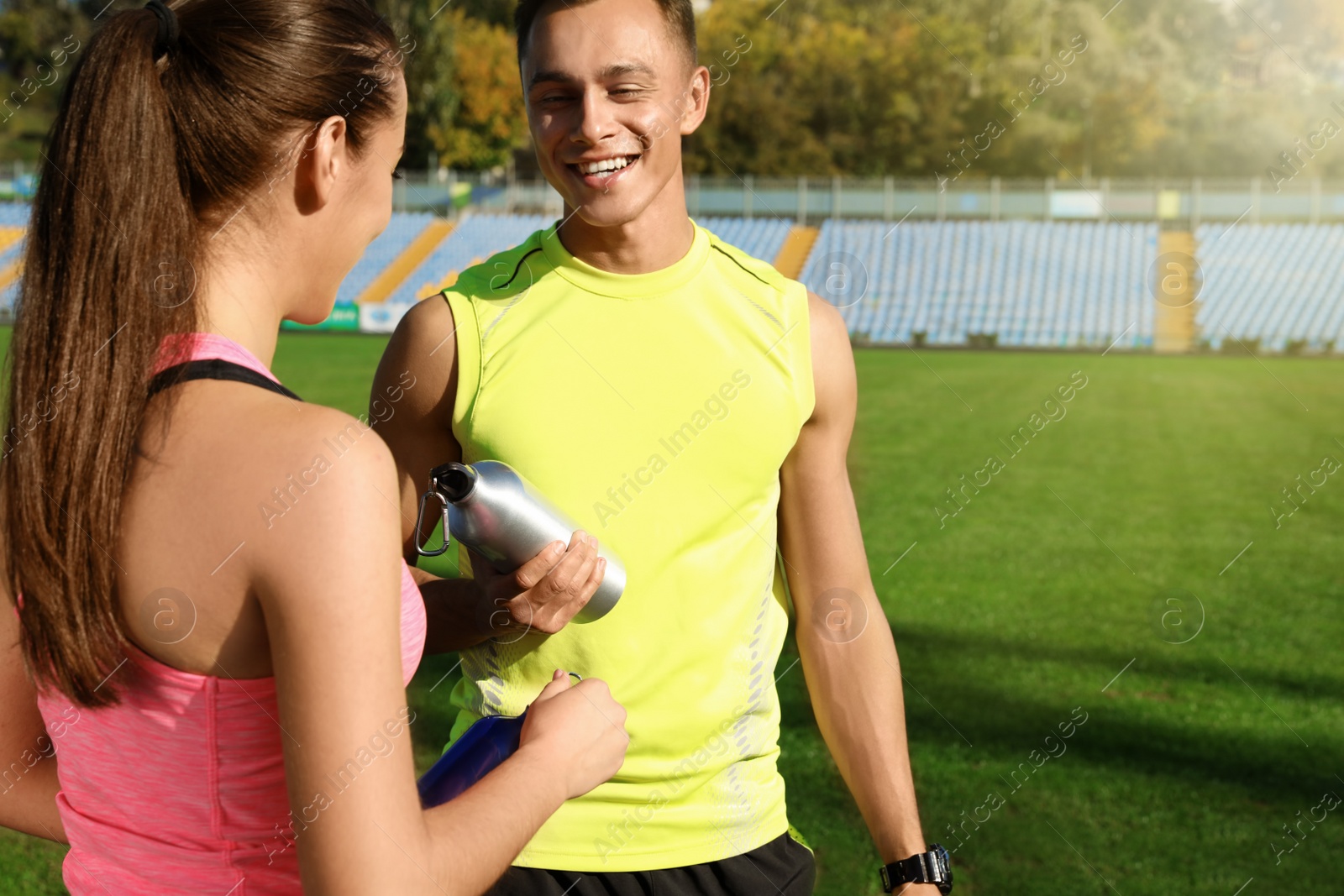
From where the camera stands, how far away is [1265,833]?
16.3 feet

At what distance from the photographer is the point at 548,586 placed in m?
1.92

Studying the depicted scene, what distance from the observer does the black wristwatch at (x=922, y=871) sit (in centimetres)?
231

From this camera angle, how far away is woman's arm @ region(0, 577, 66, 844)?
1551 mm

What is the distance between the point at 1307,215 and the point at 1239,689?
33712mm

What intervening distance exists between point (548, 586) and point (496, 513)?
0.15 metres

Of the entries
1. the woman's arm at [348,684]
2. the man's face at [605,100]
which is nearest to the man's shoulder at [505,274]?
the man's face at [605,100]

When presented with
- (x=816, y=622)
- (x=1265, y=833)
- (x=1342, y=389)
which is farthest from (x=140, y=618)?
(x=1342, y=389)

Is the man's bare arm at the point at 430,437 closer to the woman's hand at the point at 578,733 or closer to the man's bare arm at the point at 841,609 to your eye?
the woman's hand at the point at 578,733

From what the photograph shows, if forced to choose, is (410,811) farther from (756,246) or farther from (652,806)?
(756,246)

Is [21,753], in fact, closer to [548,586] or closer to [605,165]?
[548,586]

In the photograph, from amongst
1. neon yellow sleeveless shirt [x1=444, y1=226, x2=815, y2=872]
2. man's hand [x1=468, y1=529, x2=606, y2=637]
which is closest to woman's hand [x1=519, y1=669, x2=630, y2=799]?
man's hand [x1=468, y1=529, x2=606, y2=637]

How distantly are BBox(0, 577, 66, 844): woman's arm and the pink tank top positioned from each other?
12 centimetres

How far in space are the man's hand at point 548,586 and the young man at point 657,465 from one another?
0.13 feet

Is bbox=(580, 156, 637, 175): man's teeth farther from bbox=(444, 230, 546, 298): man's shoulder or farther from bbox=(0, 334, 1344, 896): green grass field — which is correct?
bbox=(0, 334, 1344, 896): green grass field
